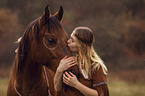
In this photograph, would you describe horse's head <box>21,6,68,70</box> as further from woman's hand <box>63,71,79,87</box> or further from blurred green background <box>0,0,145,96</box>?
blurred green background <box>0,0,145,96</box>

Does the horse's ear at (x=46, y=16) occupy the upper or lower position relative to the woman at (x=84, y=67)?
upper

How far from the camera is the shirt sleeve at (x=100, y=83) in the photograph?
92.4 inches

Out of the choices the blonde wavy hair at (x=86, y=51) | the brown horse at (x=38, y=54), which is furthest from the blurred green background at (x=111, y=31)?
the blonde wavy hair at (x=86, y=51)

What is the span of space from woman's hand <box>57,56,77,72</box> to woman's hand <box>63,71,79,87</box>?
0.09m

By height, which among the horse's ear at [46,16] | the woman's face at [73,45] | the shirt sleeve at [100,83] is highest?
the horse's ear at [46,16]

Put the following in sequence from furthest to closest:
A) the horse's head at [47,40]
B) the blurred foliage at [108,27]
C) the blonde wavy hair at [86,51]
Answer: the blurred foliage at [108,27] → the horse's head at [47,40] → the blonde wavy hair at [86,51]

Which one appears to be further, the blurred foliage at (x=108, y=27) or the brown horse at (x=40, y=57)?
the blurred foliage at (x=108, y=27)

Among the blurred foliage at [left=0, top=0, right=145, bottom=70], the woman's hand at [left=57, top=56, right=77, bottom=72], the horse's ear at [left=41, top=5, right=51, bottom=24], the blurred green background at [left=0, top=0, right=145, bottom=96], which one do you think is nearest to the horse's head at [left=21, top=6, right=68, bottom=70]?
the horse's ear at [left=41, top=5, right=51, bottom=24]

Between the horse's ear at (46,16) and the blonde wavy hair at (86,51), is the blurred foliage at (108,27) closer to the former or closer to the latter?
the horse's ear at (46,16)

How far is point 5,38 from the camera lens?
1163 centimetres

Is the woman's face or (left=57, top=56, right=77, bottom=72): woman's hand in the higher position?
the woman's face

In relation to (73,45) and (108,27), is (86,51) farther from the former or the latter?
(108,27)

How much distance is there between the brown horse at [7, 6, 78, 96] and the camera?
259 cm

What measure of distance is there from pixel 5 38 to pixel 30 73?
9.40m
